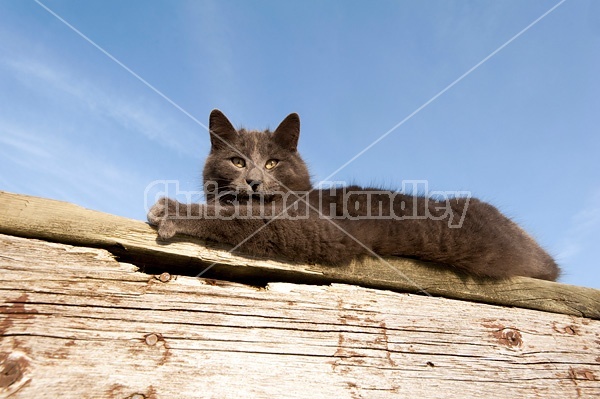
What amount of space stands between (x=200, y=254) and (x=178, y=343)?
0.41m

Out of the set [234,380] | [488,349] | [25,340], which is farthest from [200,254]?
[488,349]

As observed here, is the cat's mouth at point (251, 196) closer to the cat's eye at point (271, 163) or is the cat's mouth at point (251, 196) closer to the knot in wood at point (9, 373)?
the cat's eye at point (271, 163)

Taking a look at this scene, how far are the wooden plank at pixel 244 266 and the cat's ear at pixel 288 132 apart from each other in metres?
1.93

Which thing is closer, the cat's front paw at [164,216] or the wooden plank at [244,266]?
the wooden plank at [244,266]

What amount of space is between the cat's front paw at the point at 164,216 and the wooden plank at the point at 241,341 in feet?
0.75

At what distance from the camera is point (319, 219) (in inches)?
94.3

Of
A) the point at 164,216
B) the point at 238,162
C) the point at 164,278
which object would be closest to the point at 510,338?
the point at 164,278

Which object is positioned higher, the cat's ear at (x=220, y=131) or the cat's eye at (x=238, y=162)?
the cat's ear at (x=220, y=131)

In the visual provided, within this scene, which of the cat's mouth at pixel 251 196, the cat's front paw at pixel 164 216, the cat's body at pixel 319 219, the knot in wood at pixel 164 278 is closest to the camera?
the knot in wood at pixel 164 278

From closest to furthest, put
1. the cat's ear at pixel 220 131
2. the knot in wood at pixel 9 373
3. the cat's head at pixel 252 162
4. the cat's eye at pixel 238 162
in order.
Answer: the knot in wood at pixel 9 373, the cat's head at pixel 252 162, the cat's eye at pixel 238 162, the cat's ear at pixel 220 131

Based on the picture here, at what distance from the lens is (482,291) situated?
2.15m

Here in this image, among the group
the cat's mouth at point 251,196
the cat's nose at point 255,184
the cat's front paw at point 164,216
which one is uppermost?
the cat's nose at point 255,184

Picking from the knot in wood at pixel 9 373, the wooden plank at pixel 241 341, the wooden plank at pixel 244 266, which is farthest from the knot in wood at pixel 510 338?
the knot in wood at pixel 9 373

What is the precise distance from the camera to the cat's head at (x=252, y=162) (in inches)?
129
